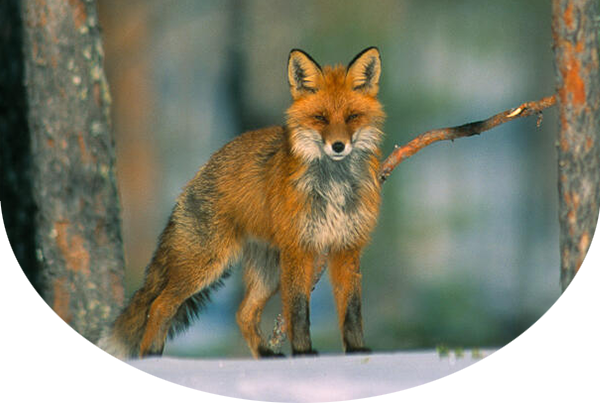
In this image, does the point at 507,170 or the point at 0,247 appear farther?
the point at 507,170

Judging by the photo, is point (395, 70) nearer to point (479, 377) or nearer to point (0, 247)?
point (0, 247)

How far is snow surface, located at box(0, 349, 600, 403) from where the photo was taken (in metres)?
3.53

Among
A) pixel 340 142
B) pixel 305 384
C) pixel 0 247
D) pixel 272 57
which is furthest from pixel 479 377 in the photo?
pixel 272 57

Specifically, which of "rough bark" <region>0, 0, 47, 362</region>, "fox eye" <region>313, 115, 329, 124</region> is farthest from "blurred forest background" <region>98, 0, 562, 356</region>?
"fox eye" <region>313, 115, 329, 124</region>

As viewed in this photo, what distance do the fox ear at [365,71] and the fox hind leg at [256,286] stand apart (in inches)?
52.1

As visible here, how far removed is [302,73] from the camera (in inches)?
185

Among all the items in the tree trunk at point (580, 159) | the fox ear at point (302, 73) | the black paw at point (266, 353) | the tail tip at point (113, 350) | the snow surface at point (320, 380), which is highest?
the fox ear at point (302, 73)

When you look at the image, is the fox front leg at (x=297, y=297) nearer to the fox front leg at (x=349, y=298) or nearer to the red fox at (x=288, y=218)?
the red fox at (x=288, y=218)

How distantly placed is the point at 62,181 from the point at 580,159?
10.5ft

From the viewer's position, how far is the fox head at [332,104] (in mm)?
4633

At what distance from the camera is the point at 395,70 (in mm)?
10734

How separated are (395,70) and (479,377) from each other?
7.33m

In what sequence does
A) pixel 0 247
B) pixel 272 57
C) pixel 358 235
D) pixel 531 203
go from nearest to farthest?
pixel 358 235 → pixel 0 247 → pixel 272 57 → pixel 531 203

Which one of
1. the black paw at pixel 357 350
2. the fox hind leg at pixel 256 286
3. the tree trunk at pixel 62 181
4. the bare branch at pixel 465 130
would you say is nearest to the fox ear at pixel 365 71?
the bare branch at pixel 465 130
